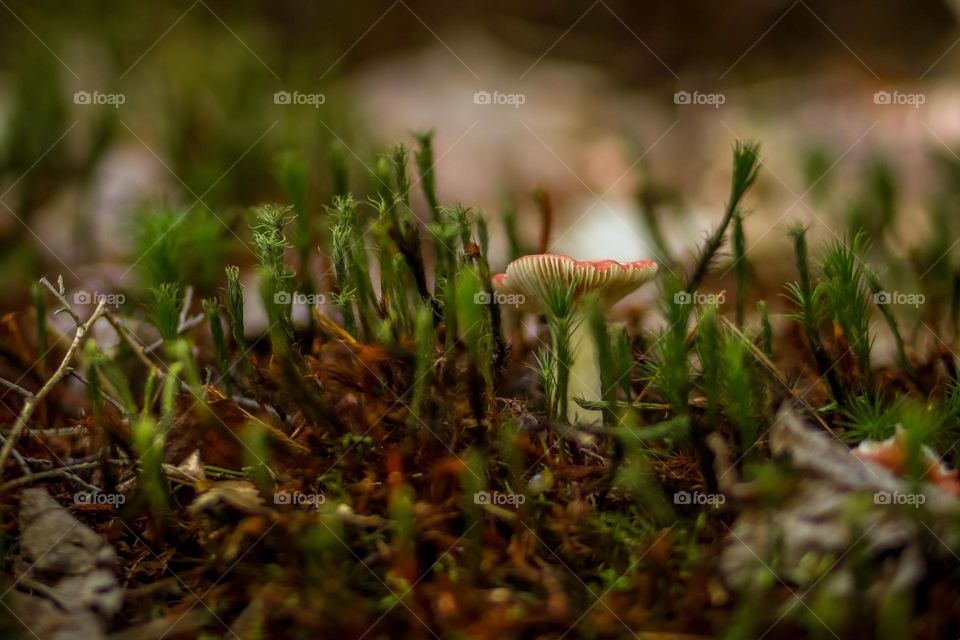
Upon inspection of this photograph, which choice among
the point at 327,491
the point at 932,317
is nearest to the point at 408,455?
the point at 327,491

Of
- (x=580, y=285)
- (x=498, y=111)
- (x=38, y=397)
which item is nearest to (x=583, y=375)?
(x=580, y=285)

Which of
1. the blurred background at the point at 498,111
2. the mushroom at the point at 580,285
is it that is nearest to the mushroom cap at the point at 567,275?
the mushroom at the point at 580,285

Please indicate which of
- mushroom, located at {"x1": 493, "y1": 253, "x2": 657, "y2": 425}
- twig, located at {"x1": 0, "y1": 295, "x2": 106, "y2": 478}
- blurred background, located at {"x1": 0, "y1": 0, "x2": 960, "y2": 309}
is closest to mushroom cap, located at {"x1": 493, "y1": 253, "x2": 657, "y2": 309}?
mushroom, located at {"x1": 493, "y1": 253, "x2": 657, "y2": 425}

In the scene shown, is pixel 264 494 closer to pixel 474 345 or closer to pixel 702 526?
pixel 474 345

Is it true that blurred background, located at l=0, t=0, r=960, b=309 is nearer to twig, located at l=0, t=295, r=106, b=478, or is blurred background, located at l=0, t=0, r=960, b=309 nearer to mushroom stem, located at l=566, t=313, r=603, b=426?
mushroom stem, located at l=566, t=313, r=603, b=426

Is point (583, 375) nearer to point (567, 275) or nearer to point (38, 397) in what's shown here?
point (567, 275)

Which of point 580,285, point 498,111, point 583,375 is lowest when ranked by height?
point 583,375
